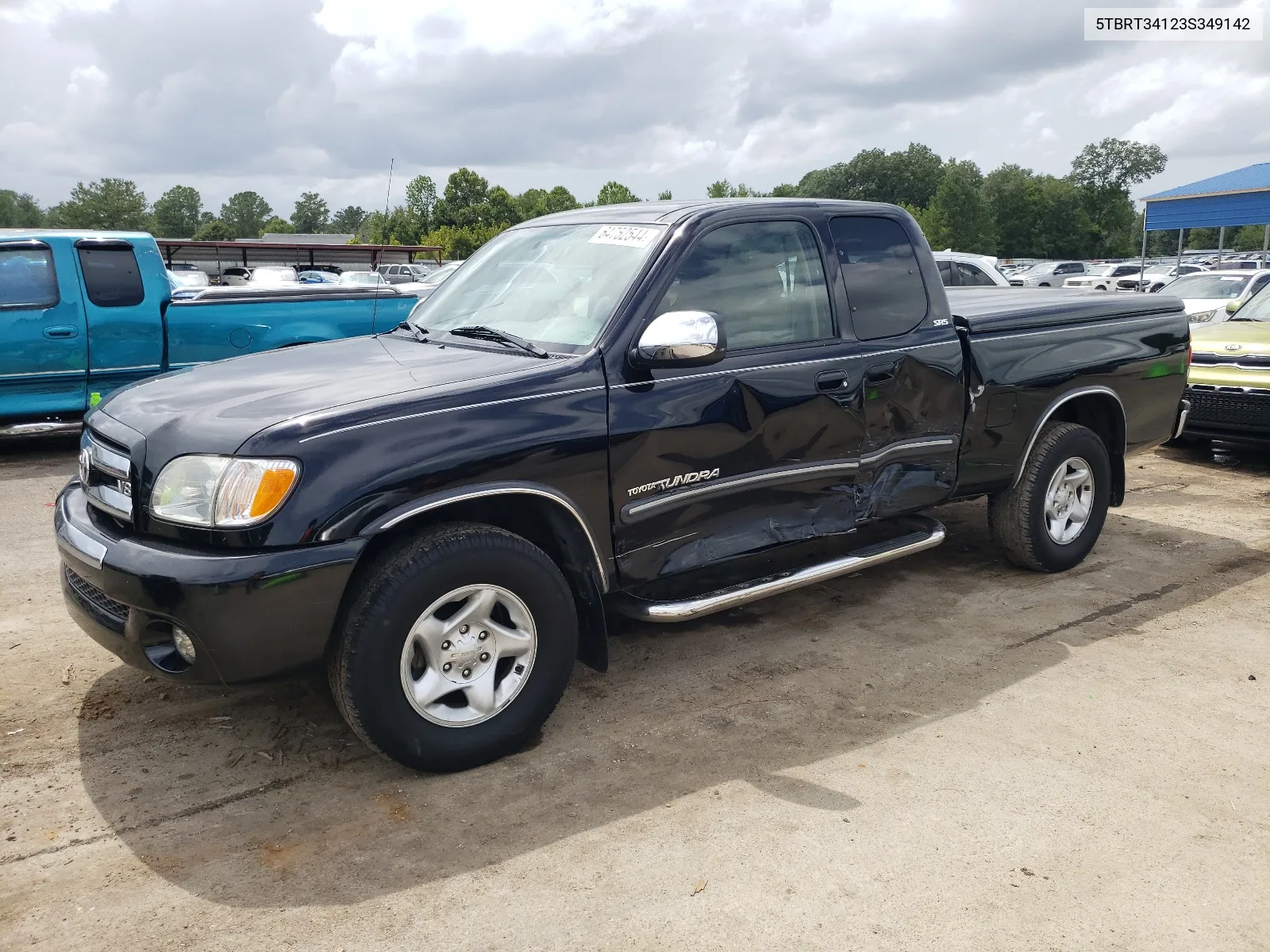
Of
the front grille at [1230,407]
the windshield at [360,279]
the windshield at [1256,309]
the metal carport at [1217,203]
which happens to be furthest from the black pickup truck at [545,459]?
the metal carport at [1217,203]

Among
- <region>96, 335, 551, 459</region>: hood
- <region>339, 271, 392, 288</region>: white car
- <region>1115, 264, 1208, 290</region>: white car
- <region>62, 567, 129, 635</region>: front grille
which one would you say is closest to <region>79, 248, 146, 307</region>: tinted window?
<region>339, 271, 392, 288</region>: white car

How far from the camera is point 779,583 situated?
4.13m

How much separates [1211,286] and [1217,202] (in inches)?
645

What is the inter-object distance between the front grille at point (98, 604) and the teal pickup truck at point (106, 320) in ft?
17.8

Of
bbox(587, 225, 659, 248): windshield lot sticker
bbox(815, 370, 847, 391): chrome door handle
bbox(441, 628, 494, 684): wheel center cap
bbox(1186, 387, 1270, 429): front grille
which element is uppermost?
bbox(587, 225, 659, 248): windshield lot sticker

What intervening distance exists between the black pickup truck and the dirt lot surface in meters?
0.36

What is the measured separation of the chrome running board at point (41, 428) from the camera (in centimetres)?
876

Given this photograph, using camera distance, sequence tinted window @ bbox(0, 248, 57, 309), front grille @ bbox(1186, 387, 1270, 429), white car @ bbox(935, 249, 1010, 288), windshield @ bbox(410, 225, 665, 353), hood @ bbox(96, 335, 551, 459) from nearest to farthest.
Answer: hood @ bbox(96, 335, 551, 459), windshield @ bbox(410, 225, 665, 353), front grille @ bbox(1186, 387, 1270, 429), tinted window @ bbox(0, 248, 57, 309), white car @ bbox(935, 249, 1010, 288)

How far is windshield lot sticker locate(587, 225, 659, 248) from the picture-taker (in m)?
4.00

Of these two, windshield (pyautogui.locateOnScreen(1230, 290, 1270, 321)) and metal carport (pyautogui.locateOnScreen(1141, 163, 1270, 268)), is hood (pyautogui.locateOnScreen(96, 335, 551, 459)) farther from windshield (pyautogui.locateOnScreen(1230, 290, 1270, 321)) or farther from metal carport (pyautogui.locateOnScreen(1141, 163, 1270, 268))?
metal carport (pyautogui.locateOnScreen(1141, 163, 1270, 268))

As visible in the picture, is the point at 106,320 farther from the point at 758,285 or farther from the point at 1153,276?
the point at 1153,276

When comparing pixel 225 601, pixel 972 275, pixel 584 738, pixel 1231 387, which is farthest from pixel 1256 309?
pixel 225 601

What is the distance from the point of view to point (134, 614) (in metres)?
3.15

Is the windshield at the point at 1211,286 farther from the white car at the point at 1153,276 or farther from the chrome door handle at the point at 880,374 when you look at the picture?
the white car at the point at 1153,276
